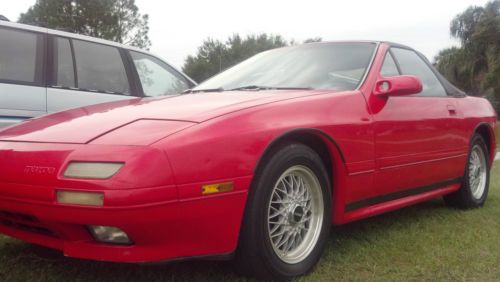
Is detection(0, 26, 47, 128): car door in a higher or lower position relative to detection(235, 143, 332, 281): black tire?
higher

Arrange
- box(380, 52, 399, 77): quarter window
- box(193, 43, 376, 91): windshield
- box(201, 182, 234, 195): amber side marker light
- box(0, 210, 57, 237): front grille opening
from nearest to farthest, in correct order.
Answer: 1. box(201, 182, 234, 195): amber side marker light
2. box(0, 210, 57, 237): front grille opening
3. box(193, 43, 376, 91): windshield
4. box(380, 52, 399, 77): quarter window

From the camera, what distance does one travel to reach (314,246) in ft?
9.25

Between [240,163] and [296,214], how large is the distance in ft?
2.00

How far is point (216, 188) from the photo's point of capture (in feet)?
7.46

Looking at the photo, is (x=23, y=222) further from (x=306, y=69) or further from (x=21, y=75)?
(x=21, y=75)

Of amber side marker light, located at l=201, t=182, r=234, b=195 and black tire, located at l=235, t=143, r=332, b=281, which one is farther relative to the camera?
black tire, located at l=235, t=143, r=332, b=281

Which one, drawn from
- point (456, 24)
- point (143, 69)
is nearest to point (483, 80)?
point (456, 24)

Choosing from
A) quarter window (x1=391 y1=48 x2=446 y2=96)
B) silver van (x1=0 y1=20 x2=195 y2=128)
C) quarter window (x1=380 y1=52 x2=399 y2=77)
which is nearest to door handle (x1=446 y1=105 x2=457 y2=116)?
quarter window (x1=391 y1=48 x2=446 y2=96)

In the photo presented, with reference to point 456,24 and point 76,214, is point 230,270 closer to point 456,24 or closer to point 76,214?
point 76,214

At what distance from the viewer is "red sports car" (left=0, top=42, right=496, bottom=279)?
212 cm

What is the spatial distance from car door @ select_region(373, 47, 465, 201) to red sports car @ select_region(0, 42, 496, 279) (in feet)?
0.04

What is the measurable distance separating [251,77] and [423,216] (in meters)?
1.88

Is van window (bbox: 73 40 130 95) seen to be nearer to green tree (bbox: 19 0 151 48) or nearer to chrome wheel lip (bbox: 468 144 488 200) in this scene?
chrome wheel lip (bbox: 468 144 488 200)

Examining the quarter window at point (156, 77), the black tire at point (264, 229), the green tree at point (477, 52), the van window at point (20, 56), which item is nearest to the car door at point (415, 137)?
the black tire at point (264, 229)
